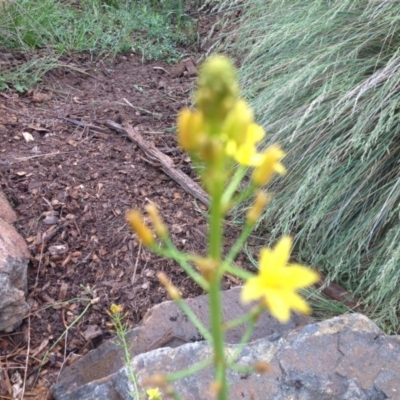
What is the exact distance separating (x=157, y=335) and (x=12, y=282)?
0.52m

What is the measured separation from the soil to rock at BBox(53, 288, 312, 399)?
159 millimetres

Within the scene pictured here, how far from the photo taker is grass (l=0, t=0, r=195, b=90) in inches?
139

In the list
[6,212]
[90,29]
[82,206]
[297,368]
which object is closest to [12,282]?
[6,212]

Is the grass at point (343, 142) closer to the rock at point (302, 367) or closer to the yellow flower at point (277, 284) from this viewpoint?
the rock at point (302, 367)

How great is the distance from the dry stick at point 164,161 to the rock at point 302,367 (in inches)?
40.1

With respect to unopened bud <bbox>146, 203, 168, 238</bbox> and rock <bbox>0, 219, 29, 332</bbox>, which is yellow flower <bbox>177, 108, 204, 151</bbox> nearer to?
unopened bud <bbox>146, 203, 168, 238</bbox>

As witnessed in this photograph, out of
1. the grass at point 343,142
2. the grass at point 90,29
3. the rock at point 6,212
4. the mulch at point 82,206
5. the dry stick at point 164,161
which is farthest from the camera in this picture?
the grass at point 90,29

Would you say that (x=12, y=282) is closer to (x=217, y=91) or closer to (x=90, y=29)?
(x=217, y=91)

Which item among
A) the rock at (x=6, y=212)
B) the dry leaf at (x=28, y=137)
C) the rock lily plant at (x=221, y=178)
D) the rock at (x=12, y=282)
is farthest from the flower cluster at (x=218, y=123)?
the dry leaf at (x=28, y=137)

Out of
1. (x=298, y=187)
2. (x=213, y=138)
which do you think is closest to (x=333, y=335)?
(x=298, y=187)

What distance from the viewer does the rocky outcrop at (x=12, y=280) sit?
1820mm

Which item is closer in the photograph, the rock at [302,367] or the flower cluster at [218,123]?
the flower cluster at [218,123]

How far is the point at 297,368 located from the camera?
155 centimetres

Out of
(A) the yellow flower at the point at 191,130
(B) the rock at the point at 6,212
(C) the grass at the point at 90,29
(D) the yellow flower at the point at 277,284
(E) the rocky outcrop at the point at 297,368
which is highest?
(A) the yellow flower at the point at 191,130
